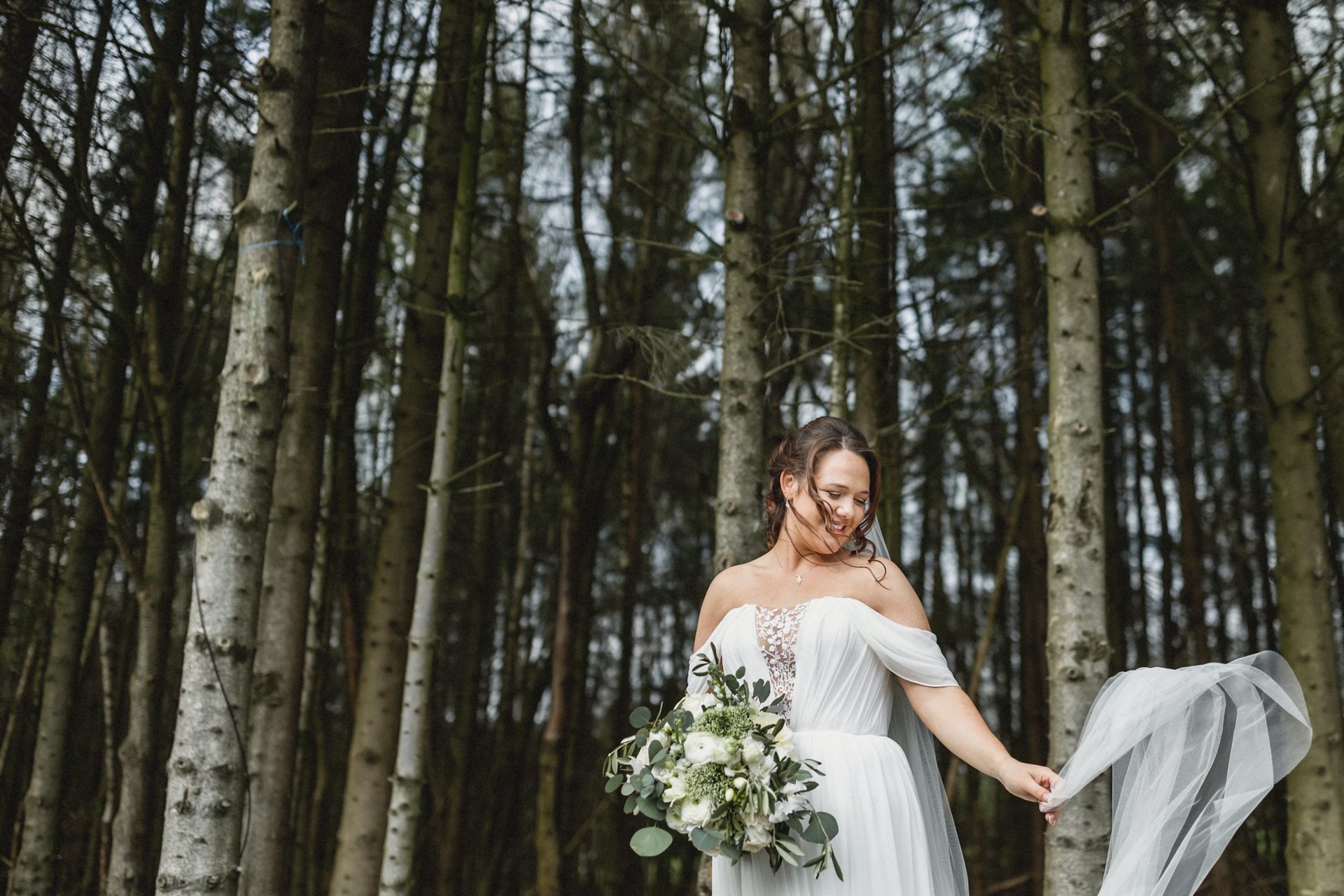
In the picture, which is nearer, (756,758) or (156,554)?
(756,758)

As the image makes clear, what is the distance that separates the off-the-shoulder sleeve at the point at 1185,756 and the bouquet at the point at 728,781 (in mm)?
679

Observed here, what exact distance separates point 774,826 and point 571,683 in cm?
513

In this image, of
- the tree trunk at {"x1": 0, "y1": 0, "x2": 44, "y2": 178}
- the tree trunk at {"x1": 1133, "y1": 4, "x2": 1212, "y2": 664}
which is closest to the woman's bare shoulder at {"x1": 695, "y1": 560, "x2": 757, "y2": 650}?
the tree trunk at {"x1": 0, "y1": 0, "x2": 44, "y2": 178}

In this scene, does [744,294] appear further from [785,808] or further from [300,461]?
[785,808]

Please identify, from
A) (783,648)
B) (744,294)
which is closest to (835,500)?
(783,648)

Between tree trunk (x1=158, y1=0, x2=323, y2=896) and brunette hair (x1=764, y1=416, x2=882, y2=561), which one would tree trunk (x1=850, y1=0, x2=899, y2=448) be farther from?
tree trunk (x1=158, y1=0, x2=323, y2=896)

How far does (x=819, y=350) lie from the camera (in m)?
5.02

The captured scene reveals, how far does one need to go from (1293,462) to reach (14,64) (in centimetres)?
Answer: 638

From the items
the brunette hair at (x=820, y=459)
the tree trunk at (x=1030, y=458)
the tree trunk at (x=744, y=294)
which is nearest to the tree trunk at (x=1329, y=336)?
the tree trunk at (x=1030, y=458)

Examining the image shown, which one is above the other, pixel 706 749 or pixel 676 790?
pixel 706 749

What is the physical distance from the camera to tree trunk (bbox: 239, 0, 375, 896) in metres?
4.80

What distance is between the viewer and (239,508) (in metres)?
3.68

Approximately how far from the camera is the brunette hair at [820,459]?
315 cm

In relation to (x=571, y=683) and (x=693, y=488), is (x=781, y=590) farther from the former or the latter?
(x=693, y=488)
